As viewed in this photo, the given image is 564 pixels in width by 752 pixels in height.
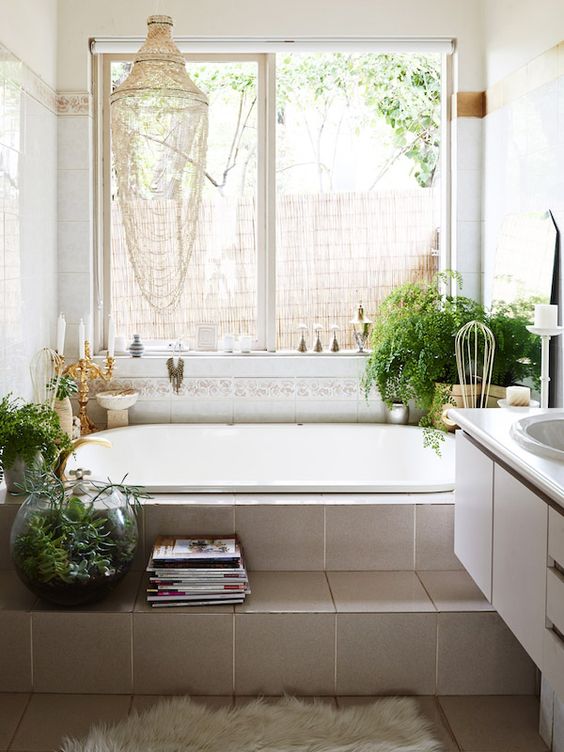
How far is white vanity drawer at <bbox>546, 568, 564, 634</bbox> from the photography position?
1.86 meters

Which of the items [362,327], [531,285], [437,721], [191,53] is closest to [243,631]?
[437,721]

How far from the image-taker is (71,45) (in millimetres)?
4344

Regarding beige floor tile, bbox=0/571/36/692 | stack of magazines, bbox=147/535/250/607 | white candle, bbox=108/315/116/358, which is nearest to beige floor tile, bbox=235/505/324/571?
stack of magazines, bbox=147/535/250/607

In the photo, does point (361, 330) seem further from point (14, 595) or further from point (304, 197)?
point (14, 595)

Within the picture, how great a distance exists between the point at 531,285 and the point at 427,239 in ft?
3.55

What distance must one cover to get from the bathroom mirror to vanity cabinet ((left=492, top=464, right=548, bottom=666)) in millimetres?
1439

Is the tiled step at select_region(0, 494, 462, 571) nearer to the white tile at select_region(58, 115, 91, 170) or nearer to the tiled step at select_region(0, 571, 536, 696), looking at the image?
the tiled step at select_region(0, 571, 536, 696)

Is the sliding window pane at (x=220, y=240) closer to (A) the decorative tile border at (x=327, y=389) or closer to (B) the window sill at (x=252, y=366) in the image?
(B) the window sill at (x=252, y=366)

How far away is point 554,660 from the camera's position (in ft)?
6.27

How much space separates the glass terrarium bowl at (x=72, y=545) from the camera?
2.71 metres

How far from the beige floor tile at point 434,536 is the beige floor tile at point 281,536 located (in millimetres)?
338

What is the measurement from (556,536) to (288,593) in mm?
1221

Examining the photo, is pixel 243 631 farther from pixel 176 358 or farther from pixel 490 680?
pixel 176 358

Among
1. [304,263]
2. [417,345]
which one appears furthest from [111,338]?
[417,345]
